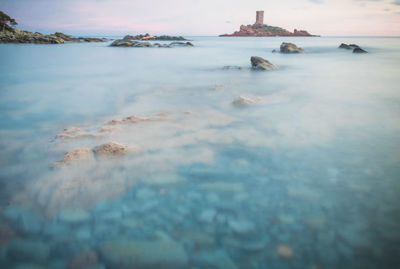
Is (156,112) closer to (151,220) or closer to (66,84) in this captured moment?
(151,220)

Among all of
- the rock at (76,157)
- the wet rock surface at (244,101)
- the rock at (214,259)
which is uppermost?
the wet rock surface at (244,101)

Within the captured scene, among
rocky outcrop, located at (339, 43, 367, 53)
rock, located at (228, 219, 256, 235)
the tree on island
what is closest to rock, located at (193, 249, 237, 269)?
rock, located at (228, 219, 256, 235)

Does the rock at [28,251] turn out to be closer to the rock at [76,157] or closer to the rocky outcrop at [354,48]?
the rock at [76,157]

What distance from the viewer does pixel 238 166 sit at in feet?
8.29

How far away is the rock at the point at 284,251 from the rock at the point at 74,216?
1.45 m

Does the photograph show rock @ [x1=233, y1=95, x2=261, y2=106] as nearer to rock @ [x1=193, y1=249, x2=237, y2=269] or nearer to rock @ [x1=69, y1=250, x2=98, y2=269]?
rock @ [x1=193, y1=249, x2=237, y2=269]

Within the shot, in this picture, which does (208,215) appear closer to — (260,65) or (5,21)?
(260,65)

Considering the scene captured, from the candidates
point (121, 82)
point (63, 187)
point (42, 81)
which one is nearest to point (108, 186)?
point (63, 187)

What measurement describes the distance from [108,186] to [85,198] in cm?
23

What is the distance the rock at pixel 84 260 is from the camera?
1445 millimetres

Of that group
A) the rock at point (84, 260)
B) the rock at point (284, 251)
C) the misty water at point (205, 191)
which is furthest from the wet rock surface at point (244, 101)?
the rock at point (84, 260)

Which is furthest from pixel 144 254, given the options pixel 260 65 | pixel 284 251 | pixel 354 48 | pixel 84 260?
pixel 354 48

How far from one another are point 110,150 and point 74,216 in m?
1.01

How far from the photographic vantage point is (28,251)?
5.03 feet
